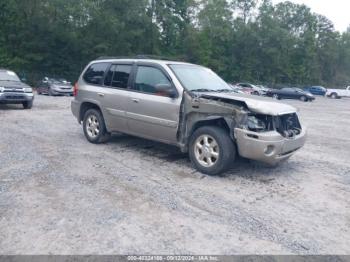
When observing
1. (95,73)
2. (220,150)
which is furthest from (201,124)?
(95,73)

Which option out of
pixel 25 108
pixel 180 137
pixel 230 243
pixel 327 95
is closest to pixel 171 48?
pixel 327 95

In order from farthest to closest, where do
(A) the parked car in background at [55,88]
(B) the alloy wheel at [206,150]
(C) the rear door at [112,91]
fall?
(A) the parked car in background at [55,88] < (C) the rear door at [112,91] < (B) the alloy wheel at [206,150]

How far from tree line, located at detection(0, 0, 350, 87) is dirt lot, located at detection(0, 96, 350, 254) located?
17.2 meters

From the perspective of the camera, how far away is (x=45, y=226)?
3582mm

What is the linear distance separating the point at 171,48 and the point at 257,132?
40.6 metres

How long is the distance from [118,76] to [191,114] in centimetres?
213

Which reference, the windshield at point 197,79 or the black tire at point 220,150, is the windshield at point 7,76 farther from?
the black tire at point 220,150

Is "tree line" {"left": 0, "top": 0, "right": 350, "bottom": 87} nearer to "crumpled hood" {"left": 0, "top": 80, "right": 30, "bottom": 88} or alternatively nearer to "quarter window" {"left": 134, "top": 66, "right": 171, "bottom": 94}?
"crumpled hood" {"left": 0, "top": 80, "right": 30, "bottom": 88}

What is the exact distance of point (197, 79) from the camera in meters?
6.29

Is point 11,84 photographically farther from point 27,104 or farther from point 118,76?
point 118,76

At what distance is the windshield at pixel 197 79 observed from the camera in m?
5.96

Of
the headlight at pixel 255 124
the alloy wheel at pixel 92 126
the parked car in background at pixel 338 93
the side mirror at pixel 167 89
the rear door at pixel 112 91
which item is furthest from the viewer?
the parked car in background at pixel 338 93

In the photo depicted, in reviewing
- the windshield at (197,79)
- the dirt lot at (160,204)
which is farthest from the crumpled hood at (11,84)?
the windshield at (197,79)

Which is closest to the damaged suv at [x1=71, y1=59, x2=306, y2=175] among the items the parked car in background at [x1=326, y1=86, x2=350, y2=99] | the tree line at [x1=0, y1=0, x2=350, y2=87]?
the tree line at [x1=0, y1=0, x2=350, y2=87]
